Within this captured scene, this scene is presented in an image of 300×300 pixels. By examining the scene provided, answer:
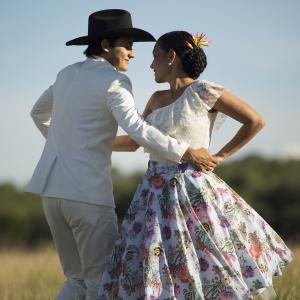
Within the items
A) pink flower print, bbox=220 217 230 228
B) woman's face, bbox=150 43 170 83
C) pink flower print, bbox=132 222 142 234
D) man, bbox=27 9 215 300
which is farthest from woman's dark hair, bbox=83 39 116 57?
pink flower print, bbox=220 217 230 228

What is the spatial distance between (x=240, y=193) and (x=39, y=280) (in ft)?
71.0

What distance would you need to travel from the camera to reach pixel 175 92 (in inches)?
170

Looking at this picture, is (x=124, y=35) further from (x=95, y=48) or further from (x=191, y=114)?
(x=191, y=114)

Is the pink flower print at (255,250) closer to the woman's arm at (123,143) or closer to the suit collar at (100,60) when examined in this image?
the woman's arm at (123,143)

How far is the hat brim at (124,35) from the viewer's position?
4309mm

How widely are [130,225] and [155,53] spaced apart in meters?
0.94

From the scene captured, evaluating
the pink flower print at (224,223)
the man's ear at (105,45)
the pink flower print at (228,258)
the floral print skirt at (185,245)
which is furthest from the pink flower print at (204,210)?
the man's ear at (105,45)

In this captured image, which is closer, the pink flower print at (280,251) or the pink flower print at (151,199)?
the pink flower print at (151,199)

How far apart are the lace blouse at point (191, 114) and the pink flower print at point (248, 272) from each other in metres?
0.68

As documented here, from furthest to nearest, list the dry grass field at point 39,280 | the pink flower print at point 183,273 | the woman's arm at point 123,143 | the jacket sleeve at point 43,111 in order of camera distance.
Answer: the dry grass field at point 39,280, the woman's arm at point 123,143, the jacket sleeve at point 43,111, the pink flower print at point 183,273

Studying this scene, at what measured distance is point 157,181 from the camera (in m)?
4.21

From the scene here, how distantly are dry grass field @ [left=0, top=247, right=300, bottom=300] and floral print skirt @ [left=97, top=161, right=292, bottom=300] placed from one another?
0.98 meters

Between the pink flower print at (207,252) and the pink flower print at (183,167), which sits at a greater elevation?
the pink flower print at (183,167)

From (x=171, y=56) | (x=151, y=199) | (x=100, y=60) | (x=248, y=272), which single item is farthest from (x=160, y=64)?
(x=248, y=272)
